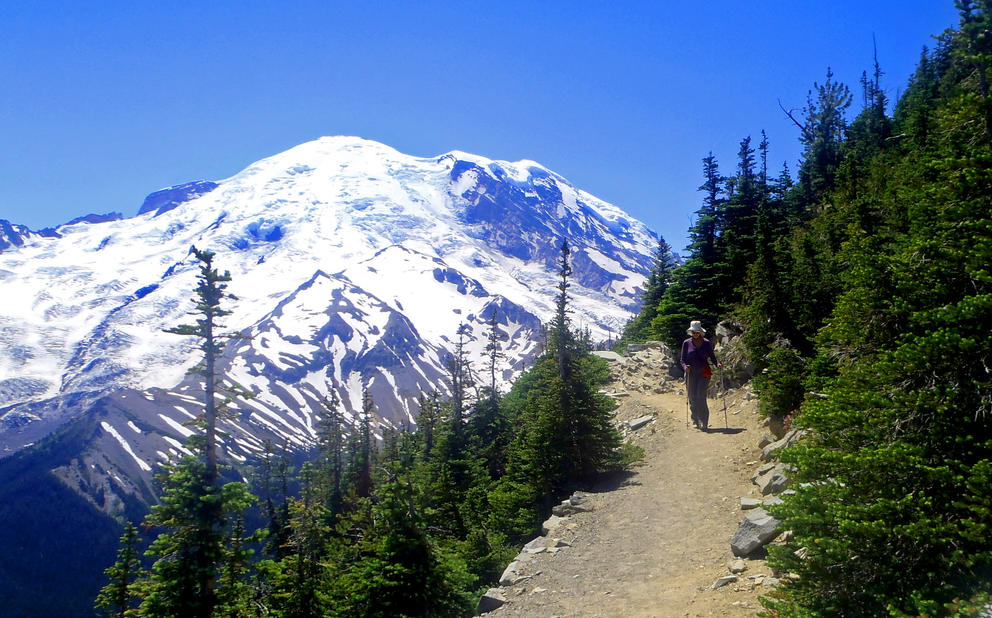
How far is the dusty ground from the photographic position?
8234mm

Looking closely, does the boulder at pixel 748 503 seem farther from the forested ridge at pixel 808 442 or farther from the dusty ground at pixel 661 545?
the forested ridge at pixel 808 442

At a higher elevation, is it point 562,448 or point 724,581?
point 562,448

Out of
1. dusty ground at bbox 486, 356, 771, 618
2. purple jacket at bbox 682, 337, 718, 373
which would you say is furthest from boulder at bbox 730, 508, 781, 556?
purple jacket at bbox 682, 337, 718, 373

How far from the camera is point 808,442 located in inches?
288

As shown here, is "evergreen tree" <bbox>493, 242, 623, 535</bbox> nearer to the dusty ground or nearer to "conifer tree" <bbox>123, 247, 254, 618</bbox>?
the dusty ground

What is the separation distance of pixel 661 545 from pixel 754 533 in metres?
2.22

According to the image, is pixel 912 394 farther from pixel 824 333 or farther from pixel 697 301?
pixel 697 301

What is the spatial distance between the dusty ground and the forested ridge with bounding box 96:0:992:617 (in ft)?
4.01

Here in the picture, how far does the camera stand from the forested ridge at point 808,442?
18.4 ft

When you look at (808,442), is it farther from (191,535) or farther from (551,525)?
(191,535)

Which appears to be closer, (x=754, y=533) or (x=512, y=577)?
(x=754, y=533)

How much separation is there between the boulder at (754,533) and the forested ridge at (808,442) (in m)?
1.29

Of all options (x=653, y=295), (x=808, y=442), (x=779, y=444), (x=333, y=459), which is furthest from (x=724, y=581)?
(x=333, y=459)

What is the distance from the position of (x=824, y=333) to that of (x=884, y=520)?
4417 mm
